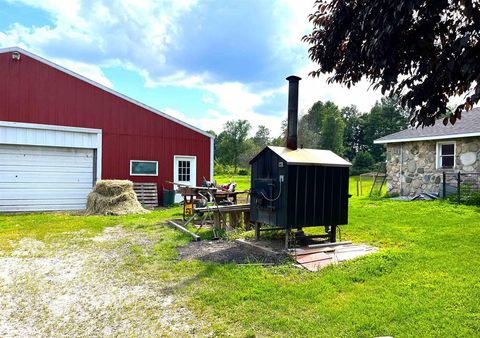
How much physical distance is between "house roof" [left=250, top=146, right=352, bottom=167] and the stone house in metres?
8.36

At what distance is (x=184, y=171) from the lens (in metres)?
15.2

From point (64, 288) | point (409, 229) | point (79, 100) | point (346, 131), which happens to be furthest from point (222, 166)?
point (64, 288)

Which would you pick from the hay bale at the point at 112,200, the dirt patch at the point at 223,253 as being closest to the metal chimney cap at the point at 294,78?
the dirt patch at the point at 223,253

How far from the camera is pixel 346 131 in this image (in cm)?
5241

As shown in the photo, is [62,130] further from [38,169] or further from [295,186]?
[295,186]

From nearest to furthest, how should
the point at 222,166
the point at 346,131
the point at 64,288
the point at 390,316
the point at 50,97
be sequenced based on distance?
the point at 390,316 → the point at 64,288 → the point at 50,97 → the point at 222,166 → the point at 346,131

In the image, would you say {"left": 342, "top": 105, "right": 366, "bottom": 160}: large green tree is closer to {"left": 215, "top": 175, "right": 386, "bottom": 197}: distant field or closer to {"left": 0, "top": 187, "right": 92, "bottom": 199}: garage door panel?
{"left": 215, "top": 175, "right": 386, "bottom": 197}: distant field

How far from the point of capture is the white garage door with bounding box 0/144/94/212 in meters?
11.9

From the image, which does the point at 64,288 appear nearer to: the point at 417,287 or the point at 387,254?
the point at 417,287

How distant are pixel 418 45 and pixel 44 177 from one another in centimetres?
1301

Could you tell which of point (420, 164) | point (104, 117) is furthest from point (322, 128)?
point (104, 117)

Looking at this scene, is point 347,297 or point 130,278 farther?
point 130,278

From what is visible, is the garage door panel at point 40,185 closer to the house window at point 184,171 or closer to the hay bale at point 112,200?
the hay bale at point 112,200

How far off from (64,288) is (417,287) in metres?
4.32
